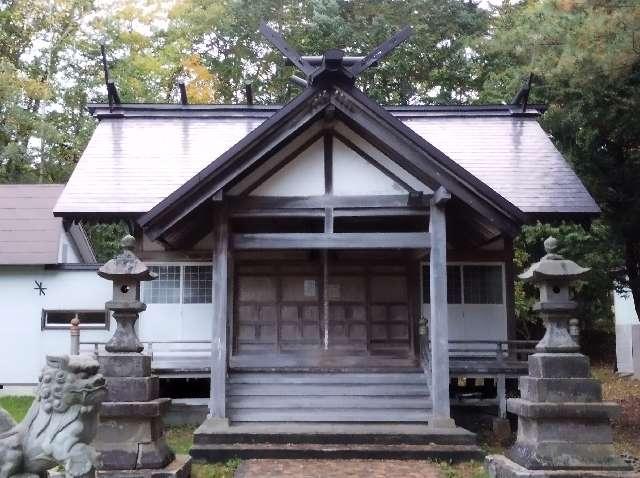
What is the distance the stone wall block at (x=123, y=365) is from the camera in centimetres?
768

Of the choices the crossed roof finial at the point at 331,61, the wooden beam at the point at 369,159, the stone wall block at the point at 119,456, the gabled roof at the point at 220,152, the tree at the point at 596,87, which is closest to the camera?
the stone wall block at the point at 119,456

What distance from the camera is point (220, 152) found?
15.1 metres

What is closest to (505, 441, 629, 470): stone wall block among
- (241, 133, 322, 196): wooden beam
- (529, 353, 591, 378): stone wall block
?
(529, 353, 591, 378): stone wall block

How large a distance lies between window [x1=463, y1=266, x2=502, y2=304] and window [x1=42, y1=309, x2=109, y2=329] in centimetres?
902

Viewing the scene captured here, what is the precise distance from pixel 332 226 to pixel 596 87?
482cm

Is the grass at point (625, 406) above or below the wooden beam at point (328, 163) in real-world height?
below

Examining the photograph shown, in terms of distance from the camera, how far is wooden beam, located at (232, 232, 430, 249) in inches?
404

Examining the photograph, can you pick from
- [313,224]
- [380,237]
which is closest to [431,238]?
[380,237]

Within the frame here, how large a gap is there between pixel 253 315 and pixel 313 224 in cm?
226

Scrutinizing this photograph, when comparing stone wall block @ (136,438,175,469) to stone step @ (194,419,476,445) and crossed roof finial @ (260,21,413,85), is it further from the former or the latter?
crossed roof finial @ (260,21,413,85)

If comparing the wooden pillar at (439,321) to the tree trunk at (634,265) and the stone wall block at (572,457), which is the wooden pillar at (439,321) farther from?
the tree trunk at (634,265)

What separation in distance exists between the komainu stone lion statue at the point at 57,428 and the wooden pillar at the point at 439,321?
237 inches

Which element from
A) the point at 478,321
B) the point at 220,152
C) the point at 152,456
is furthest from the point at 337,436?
the point at 220,152

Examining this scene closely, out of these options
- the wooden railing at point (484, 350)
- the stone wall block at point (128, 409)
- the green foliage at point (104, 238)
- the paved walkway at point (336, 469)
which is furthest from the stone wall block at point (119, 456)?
the green foliage at point (104, 238)
